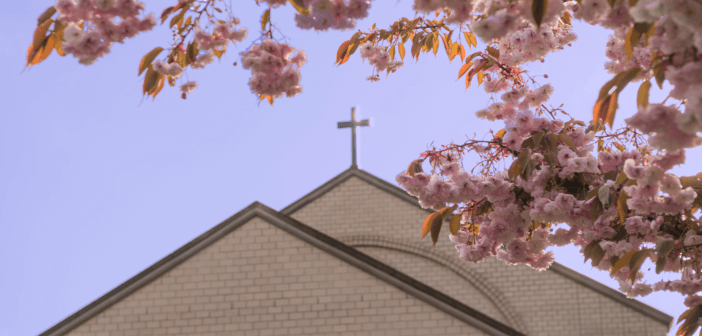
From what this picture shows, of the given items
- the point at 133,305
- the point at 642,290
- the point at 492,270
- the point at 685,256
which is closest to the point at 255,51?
the point at 685,256

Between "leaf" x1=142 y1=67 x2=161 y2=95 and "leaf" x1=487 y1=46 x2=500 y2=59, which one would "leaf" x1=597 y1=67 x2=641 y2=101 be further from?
"leaf" x1=142 y1=67 x2=161 y2=95

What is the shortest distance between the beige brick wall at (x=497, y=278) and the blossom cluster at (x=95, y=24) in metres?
10.8

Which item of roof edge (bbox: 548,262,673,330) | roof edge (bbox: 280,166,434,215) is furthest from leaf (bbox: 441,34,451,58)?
roof edge (bbox: 280,166,434,215)

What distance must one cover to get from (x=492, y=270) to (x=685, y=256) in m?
9.23

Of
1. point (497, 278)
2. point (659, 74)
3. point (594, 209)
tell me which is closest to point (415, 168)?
point (594, 209)

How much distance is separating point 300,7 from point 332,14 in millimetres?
277

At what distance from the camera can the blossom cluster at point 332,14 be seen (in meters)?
3.78

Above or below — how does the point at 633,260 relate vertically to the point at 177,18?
below

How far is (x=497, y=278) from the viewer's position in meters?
13.8

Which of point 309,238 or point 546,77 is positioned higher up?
point 546,77

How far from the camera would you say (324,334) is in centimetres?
846

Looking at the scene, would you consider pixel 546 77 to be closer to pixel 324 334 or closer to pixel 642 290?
pixel 642 290

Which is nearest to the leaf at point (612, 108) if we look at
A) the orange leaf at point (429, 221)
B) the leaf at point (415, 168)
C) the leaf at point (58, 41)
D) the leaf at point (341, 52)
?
the orange leaf at point (429, 221)

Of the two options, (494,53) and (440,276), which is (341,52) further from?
(440,276)
